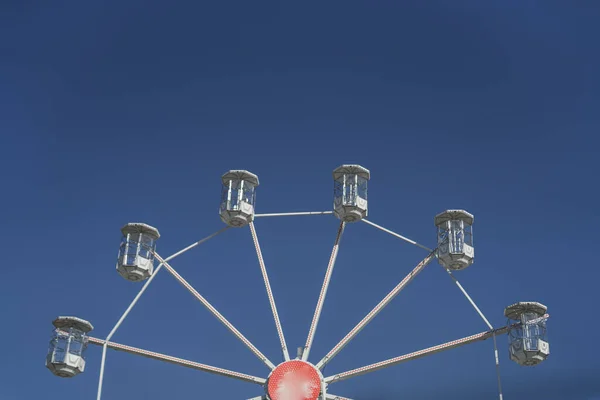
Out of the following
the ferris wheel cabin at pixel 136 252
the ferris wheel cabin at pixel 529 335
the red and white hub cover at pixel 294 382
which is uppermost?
the ferris wheel cabin at pixel 136 252

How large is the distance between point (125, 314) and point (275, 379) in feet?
21.5

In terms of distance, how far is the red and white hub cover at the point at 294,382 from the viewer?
33.8 meters

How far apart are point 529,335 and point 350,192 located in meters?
9.30

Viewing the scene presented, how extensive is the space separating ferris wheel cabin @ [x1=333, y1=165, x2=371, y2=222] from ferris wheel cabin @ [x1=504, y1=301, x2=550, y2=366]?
7.45 meters

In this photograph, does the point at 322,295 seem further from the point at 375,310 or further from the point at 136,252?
the point at 136,252

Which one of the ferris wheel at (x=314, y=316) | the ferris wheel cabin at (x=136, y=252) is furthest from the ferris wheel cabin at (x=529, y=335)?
the ferris wheel cabin at (x=136, y=252)

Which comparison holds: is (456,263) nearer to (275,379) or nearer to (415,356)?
(415,356)

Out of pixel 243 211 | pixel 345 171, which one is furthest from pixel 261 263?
pixel 345 171

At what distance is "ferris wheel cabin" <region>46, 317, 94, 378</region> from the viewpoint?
36844 mm

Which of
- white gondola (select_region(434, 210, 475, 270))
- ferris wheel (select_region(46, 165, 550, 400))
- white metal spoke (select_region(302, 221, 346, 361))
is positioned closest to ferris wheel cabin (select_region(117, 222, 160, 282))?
ferris wheel (select_region(46, 165, 550, 400))

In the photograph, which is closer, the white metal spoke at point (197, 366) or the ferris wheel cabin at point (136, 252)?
the white metal spoke at point (197, 366)

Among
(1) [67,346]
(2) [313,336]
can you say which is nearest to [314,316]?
(2) [313,336]

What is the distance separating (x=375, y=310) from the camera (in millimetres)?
35875

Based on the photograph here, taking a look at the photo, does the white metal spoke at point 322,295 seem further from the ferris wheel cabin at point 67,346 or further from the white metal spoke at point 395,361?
the ferris wheel cabin at point 67,346
